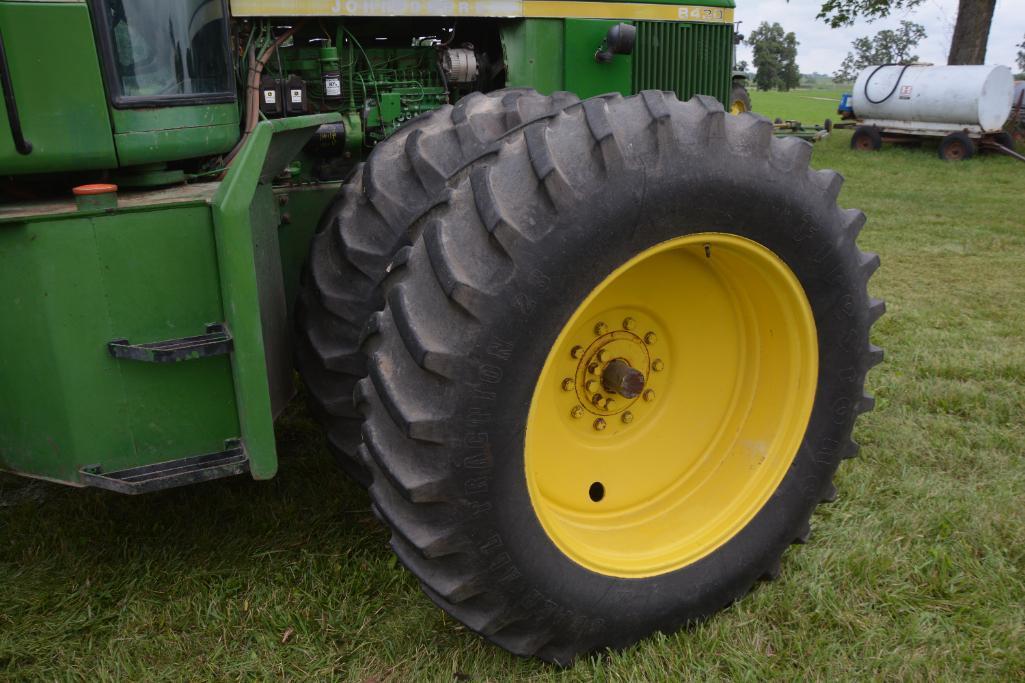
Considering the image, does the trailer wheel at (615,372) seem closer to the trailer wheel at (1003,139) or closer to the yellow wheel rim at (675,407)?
the yellow wheel rim at (675,407)

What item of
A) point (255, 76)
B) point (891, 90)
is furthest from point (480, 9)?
point (891, 90)

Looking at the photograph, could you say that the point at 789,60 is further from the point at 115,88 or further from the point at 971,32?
the point at 115,88

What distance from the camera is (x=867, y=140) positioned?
16094 millimetres

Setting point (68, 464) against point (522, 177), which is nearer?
point (522, 177)

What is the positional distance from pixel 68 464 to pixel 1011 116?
18214 millimetres

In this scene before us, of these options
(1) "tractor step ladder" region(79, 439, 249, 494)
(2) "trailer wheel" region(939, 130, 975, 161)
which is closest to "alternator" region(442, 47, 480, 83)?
(1) "tractor step ladder" region(79, 439, 249, 494)

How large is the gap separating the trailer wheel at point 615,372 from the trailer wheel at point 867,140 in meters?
14.7

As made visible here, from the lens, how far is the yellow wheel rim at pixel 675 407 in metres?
2.54

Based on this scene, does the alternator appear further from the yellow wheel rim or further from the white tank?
the white tank

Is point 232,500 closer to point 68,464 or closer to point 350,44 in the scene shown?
point 68,464

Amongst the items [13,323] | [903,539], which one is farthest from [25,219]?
[903,539]

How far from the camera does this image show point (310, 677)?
2.44m

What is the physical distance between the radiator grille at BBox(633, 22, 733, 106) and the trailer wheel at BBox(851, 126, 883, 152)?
13.0 metres

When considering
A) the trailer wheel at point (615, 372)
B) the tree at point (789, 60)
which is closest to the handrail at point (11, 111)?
the trailer wheel at point (615, 372)
